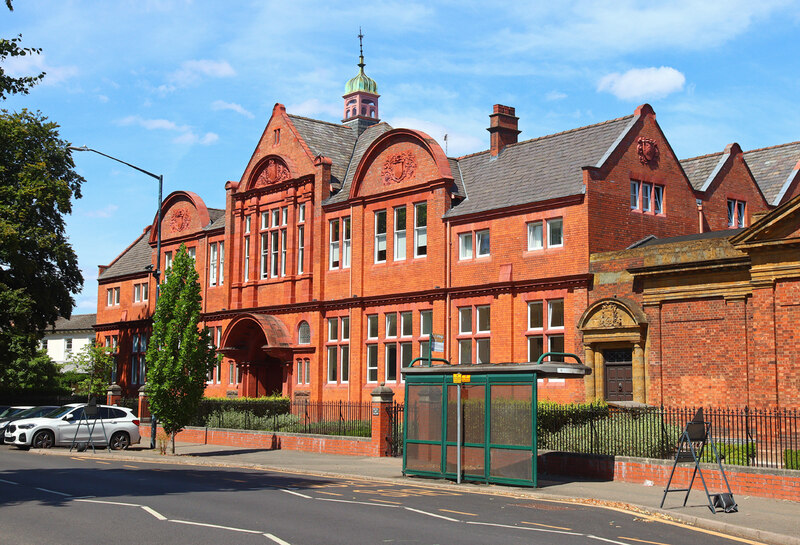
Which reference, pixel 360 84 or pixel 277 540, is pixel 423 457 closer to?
pixel 277 540

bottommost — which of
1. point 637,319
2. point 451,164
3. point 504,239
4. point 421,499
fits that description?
point 421,499

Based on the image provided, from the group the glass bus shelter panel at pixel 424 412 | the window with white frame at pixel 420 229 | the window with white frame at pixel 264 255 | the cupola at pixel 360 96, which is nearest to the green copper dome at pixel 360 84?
the cupola at pixel 360 96

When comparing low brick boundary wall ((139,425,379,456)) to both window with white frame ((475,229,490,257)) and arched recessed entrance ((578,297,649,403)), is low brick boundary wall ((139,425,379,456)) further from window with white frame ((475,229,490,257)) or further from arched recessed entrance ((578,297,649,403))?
window with white frame ((475,229,490,257))

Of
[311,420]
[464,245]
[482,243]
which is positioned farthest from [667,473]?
[311,420]

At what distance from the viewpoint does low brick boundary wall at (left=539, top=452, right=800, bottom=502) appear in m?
18.2

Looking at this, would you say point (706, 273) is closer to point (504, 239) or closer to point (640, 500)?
point (504, 239)

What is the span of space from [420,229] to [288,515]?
22.2 metres

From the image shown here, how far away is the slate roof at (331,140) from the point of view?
41.8m

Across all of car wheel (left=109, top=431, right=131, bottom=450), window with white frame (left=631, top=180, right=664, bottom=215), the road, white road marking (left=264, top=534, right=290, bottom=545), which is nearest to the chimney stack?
window with white frame (left=631, top=180, right=664, bottom=215)

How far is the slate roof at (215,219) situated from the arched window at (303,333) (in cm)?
825

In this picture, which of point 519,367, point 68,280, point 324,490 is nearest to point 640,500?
point 519,367

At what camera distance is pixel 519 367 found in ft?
66.0

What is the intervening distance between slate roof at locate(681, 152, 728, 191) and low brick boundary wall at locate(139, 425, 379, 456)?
53.5ft

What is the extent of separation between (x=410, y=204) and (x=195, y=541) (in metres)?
25.4
